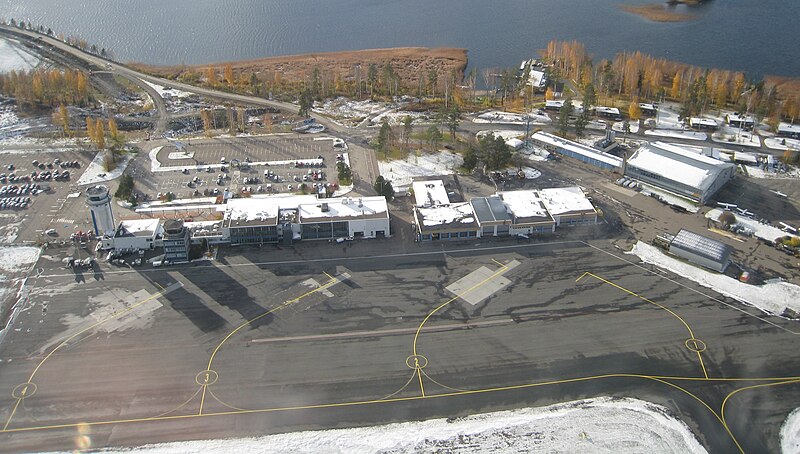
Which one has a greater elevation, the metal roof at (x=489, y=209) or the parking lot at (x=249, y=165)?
the parking lot at (x=249, y=165)

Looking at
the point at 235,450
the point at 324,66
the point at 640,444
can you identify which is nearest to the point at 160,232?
the point at 235,450

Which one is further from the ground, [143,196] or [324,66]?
[324,66]

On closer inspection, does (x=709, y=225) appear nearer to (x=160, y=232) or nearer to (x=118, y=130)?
(x=160, y=232)

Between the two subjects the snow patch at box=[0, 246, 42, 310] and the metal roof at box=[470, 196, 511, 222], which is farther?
the metal roof at box=[470, 196, 511, 222]

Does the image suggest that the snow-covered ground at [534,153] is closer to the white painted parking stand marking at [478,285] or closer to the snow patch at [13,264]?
the white painted parking stand marking at [478,285]

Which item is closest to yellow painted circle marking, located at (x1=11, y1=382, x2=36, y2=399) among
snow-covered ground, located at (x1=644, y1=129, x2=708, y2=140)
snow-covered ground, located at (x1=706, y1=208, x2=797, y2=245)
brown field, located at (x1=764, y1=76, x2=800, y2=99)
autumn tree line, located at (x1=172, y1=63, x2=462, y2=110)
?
autumn tree line, located at (x1=172, y1=63, x2=462, y2=110)

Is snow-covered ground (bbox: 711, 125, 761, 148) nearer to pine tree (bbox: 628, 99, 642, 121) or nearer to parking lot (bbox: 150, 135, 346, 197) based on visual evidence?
pine tree (bbox: 628, 99, 642, 121)

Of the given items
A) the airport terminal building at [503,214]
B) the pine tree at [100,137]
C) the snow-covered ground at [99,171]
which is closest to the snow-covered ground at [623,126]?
the airport terminal building at [503,214]
